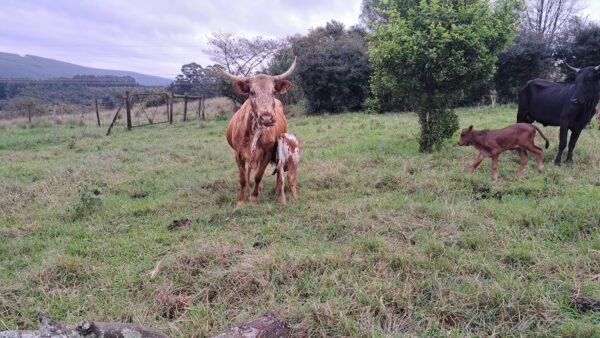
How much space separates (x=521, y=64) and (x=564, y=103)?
12.8m

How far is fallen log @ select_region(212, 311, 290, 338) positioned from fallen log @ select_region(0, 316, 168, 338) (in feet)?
1.51

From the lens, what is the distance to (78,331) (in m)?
1.66

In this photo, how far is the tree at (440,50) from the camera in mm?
7180

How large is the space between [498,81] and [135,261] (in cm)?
1912

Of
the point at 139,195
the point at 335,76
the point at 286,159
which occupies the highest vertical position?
the point at 335,76

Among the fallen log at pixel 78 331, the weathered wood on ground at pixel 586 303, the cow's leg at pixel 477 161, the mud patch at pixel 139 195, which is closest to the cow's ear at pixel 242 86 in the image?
the mud patch at pixel 139 195

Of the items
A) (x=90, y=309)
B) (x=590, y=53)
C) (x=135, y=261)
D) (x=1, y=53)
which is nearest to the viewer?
(x=90, y=309)

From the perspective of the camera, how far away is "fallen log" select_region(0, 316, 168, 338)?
163cm

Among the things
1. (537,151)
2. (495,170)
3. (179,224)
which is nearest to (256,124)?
(179,224)

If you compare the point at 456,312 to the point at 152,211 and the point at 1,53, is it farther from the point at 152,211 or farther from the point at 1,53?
the point at 1,53

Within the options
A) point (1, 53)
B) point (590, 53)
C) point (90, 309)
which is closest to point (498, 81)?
point (590, 53)

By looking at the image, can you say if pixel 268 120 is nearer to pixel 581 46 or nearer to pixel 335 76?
pixel 335 76

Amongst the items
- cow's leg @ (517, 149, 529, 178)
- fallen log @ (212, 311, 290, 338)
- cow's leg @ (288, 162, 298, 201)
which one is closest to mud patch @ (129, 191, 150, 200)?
cow's leg @ (288, 162, 298, 201)

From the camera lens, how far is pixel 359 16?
104 ft
